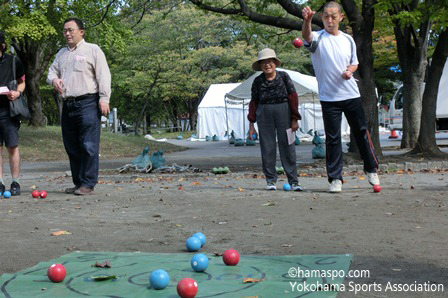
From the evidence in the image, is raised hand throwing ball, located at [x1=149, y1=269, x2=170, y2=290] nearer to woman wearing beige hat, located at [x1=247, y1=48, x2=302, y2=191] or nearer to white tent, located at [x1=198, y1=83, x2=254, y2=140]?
woman wearing beige hat, located at [x1=247, y1=48, x2=302, y2=191]

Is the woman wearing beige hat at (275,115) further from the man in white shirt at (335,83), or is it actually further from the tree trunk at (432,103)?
the tree trunk at (432,103)

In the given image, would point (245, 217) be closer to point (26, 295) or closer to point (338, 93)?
point (338, 93)

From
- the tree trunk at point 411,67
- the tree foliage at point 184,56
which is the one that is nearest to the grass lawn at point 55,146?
the tree trunk at point 411,67

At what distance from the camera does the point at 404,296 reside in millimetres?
3121

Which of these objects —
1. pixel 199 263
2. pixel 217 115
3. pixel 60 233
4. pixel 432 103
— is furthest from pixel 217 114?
pixel 199 263

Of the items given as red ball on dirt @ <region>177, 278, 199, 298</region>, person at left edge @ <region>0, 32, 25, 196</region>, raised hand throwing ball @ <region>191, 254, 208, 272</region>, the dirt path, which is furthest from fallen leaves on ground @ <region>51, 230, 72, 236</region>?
person at left edge @ <region>0, 32, 25, 196</region>

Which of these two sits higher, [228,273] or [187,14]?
[187,14]

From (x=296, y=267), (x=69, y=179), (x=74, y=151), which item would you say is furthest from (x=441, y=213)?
(x=69, y=179)

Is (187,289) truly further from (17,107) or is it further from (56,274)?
(17,107)

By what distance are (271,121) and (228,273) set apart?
492 cm

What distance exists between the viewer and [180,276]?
12.2ft

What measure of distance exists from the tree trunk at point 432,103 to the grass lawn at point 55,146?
37.0 feet

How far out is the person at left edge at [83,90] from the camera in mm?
8039

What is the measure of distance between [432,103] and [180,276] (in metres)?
11.5
